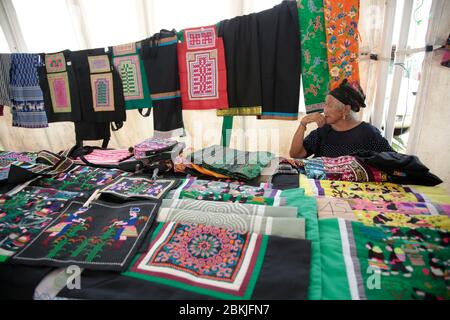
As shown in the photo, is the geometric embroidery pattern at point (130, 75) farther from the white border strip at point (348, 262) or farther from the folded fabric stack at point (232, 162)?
the white border strip at point (348, 262)

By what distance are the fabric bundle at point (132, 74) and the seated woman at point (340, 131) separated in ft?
3.44

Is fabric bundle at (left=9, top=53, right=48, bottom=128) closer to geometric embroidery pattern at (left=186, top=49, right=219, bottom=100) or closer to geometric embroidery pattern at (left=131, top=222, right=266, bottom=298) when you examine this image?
geometric embroidery pattern at (left=186, top=49, right=219, bottom=100)

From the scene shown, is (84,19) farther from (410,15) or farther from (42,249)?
(410,15)

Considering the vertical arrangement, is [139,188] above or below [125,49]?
below

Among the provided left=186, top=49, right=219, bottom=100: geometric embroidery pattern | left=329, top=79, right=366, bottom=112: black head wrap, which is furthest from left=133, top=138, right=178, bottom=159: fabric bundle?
left=329, top=79, right=366, bottom=112: black head wrap

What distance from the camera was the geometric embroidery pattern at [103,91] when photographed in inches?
68.2

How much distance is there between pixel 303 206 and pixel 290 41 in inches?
39.2

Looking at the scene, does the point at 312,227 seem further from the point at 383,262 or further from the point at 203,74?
the point at 203,74

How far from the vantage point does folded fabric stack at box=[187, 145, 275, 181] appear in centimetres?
111

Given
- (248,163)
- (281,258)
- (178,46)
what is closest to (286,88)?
(248,163)

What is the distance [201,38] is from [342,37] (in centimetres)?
78

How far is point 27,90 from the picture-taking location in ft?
6.23

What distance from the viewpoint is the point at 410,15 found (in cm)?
147

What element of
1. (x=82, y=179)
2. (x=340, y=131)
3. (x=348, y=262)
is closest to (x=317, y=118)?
(x=340, y=131)
